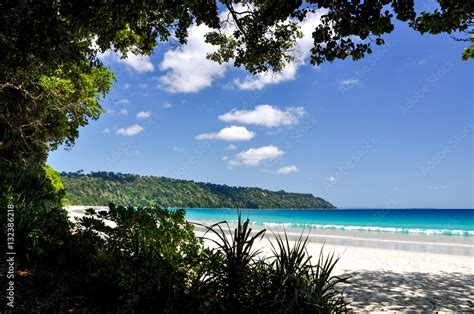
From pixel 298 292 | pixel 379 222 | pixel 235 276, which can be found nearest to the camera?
pixel 298 292

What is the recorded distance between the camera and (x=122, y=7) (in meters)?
5.35

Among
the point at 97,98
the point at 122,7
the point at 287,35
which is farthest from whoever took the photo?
the point at 97,98

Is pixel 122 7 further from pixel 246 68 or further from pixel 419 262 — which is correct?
pixel 419 262

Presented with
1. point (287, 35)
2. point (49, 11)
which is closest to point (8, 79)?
point (49, 11)

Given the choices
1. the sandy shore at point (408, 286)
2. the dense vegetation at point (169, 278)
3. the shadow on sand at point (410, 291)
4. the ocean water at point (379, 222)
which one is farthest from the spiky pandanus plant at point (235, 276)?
the ocean water at point (379, 222)

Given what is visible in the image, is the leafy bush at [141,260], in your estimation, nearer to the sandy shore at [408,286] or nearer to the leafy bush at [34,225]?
the leafy bush at [34,225]

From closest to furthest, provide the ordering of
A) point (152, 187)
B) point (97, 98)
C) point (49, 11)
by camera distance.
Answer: point (49, 11) < point (97, 98) < point (152, 187)

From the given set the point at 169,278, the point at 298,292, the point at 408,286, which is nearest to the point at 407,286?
the point at 408,286

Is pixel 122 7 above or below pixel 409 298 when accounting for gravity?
above

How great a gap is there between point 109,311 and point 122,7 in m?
4.28

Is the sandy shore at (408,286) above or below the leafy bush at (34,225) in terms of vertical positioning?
below

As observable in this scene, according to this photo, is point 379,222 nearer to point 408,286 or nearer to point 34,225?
point 408,286

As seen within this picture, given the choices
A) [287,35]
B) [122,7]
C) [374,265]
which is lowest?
[374,265]

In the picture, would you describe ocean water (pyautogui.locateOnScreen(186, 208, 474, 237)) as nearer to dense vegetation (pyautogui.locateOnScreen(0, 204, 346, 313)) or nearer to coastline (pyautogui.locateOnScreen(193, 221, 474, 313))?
coastline (pyautogui.locateOnScreen(193, 221, 474, 313))
